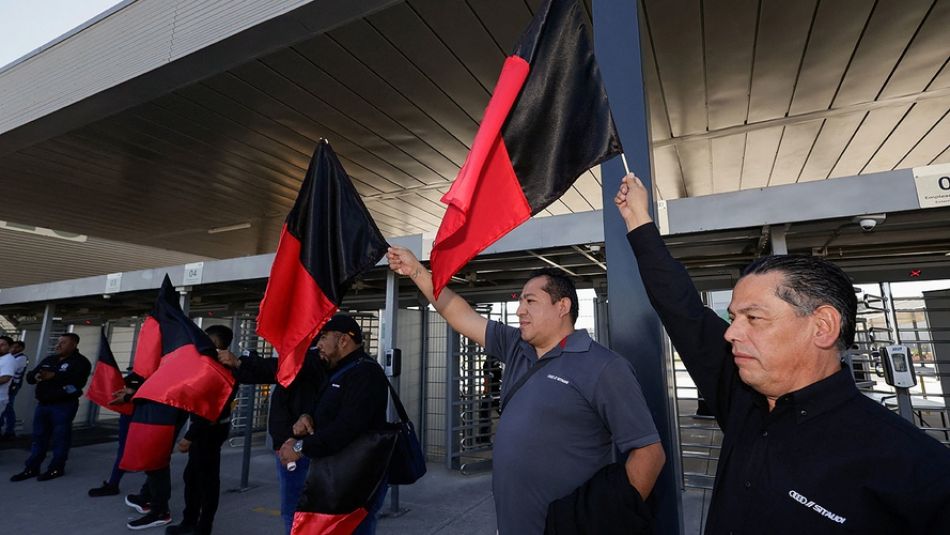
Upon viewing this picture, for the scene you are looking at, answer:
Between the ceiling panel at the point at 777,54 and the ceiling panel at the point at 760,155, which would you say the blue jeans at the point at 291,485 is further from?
the ceiling panel at the point at 760,155

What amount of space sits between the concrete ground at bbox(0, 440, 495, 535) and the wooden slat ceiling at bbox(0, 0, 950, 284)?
4.29 meters

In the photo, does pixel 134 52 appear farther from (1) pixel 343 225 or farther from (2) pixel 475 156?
(2) pixel 475 156

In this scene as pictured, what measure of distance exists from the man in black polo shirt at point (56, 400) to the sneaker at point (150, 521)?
2.95 metres

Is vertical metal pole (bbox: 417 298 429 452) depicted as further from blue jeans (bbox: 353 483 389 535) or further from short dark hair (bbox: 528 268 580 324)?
short dark hair (bbox: 528 268 580 324)

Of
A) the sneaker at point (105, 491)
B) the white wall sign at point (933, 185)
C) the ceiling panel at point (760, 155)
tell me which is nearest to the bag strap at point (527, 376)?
the white wall sign at point (933, 185)

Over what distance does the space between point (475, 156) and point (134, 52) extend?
15.4ft

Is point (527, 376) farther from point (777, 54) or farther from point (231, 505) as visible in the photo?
point (231, 505)

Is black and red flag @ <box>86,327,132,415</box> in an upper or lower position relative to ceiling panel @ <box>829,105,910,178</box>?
lower

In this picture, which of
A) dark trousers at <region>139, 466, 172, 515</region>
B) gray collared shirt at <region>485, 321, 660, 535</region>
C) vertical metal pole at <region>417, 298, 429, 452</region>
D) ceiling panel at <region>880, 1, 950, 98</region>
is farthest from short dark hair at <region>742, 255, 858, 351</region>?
vertical metal pole at <region>417, 298, 429, 452</region>

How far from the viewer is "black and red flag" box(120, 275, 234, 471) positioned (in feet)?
13.8

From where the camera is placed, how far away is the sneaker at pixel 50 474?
22.5 feet

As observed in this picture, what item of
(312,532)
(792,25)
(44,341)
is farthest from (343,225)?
(44,341)

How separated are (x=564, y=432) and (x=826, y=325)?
0.96 meters

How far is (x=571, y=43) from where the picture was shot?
2.02 metres
